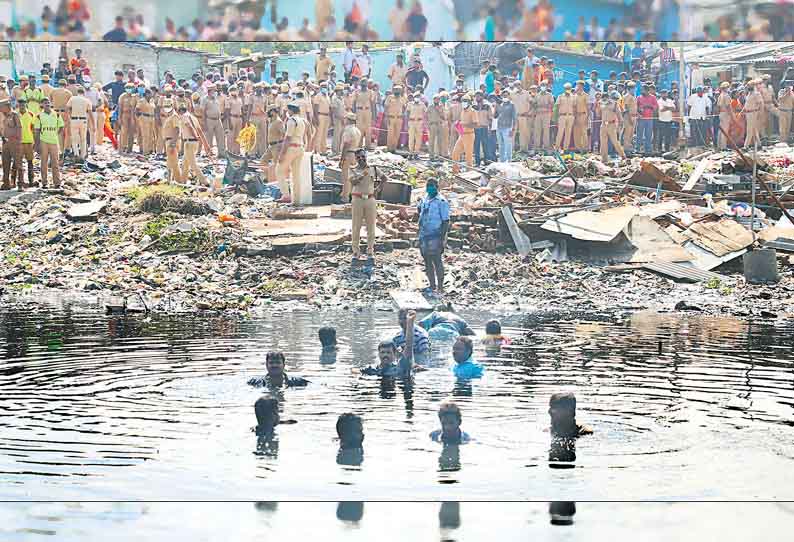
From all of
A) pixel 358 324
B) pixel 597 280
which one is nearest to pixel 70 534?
pixel 358 324

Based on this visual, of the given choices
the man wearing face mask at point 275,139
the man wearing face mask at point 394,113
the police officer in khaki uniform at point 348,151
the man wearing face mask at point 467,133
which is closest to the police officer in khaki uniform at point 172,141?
the man wearing face mask at point 275,139

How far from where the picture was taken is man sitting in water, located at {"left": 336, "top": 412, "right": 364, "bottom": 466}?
941 centimetres

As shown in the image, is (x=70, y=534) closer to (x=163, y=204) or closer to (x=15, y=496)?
(x=15, y=496)

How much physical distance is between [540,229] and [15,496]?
50.9 feet

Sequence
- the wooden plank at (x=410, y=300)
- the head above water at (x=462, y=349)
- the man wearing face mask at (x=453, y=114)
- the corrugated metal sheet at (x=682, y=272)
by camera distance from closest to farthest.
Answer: the head above water at (x=462, y=349) → the wooden plank at (x=410, y=300) → the corrugated metal sheet at (x=682, y=272) → the man wearing face mask at (x=453, y=114)

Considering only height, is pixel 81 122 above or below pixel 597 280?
above

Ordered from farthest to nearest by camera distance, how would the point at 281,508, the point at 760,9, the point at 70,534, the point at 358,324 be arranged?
the point at 358,324 → the point at 281,508 → the point at 70,534 → the point at 760,9

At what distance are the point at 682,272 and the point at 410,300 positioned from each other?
17.0 ft

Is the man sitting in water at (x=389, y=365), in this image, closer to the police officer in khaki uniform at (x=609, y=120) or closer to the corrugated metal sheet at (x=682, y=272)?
the corrugated metal sheet at (x=682, y=272)

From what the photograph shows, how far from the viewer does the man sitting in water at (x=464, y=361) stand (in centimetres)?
1252

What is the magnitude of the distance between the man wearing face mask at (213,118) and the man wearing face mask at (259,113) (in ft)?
2.72

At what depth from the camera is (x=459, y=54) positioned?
30344 mm

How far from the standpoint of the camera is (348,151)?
23172 mm

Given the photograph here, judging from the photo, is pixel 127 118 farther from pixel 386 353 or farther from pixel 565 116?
pixel 386 353
